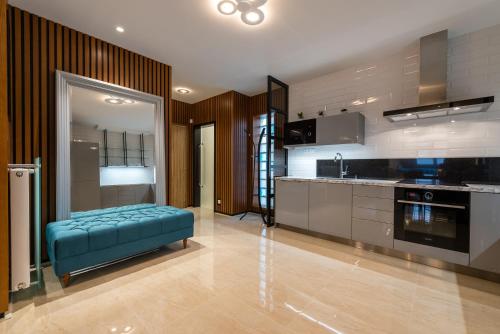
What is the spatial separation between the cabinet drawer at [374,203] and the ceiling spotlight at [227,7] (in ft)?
8.82

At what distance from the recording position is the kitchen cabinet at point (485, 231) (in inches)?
81.2

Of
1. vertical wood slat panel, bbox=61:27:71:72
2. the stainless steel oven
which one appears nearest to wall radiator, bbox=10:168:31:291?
vertical wood slat panel, bbox=61:27:71:72

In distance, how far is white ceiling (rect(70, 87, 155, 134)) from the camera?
2676 millimetres

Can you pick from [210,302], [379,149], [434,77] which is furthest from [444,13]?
[210,302]

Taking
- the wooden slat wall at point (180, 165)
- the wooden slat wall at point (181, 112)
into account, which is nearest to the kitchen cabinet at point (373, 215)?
the wooden slat wall at point (180, 165)

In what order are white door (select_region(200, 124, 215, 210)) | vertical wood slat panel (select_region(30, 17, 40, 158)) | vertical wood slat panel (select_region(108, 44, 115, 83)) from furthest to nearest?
1. white door (select_region(200, 124, 215, 210))
2. vertical wood slat panel (select_region(108, 44, 115, 83))
3. vertical wood slat panel (select_region(30, 17, 40, 158))

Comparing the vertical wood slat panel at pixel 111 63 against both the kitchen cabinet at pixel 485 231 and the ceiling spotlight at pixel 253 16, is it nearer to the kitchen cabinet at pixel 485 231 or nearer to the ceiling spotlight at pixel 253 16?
the ceiling spotlight at pixel 253 16

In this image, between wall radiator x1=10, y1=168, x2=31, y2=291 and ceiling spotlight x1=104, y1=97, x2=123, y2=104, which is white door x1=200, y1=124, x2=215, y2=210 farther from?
wall radiator x1=10, y1=168, x2=31, y2=291

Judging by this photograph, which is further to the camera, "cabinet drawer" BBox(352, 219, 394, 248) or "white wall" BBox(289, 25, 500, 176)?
"cabinet drawer" BBox(352, 219, 394, 248)

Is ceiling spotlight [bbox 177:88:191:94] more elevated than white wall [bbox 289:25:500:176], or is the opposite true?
ceiling spotlight [bbox 177:88:191:94]

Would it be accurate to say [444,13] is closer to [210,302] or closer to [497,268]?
[497,268]

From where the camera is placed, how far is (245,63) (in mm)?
3459

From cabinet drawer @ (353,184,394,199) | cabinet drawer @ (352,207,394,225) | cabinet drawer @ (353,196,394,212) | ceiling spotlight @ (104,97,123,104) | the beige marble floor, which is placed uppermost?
ceiling spotlight @ (104,97,123,104)

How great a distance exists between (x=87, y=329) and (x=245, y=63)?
3.58 meters
